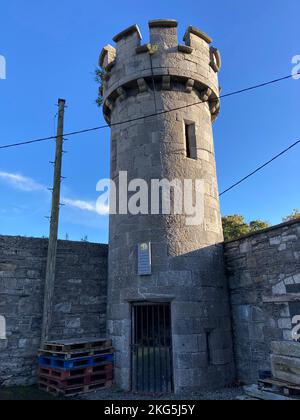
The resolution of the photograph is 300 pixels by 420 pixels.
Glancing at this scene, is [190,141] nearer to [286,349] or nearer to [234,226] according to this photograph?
[286,349]

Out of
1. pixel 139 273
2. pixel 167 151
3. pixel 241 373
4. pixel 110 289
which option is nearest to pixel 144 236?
pixel 139 273

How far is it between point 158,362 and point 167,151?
4.62 meters

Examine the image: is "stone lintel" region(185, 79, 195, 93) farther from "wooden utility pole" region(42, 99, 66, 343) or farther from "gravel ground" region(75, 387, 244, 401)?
"gravel ground" region(75, 387, 244, 401)

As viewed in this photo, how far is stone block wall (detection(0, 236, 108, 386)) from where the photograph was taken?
22.4ft

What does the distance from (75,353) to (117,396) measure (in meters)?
1.12

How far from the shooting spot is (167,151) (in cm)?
752

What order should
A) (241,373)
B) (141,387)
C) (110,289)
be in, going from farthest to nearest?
(110,289) < (241,373) < (141,387)

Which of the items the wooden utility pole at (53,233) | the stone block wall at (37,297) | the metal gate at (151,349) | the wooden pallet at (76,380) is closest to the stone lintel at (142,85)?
the wooden utility pole at (53,233)

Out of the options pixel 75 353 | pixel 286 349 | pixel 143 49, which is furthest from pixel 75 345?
pixel 143 49

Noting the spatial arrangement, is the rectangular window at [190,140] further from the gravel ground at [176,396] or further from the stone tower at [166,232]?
the gravel ground at [176,396]

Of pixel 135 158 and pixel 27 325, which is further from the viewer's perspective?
pixel 135 158

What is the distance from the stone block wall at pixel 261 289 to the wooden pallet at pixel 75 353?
2.87 metres
